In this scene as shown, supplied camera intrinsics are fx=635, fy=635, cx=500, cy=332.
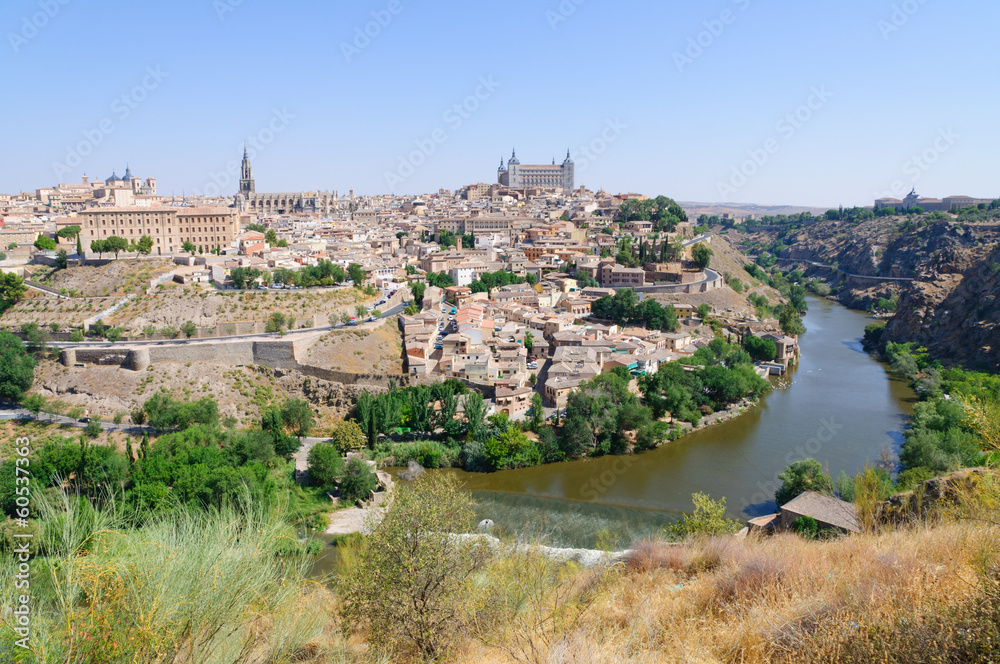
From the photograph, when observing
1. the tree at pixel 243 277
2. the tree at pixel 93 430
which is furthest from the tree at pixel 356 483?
the tree at pixel 243 277

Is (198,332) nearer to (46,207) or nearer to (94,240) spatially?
(94,240)

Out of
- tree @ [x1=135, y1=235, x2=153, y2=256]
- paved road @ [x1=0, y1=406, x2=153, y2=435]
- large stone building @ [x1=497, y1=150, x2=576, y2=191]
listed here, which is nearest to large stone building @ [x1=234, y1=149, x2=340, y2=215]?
large stone building @ [x1=497, y1=150, x2=576, y2=191]

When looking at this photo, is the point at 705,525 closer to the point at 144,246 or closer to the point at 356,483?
the point at 356,483

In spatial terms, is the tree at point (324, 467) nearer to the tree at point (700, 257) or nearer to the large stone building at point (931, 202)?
the tree at point (700, 257)

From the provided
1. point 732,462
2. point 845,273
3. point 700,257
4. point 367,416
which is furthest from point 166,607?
point 845,273

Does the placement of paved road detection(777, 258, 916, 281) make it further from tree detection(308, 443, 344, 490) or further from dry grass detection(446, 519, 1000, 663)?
dry grass detection(446, 519, 1000, 663)

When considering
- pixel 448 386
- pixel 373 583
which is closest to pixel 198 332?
pixel 448 386

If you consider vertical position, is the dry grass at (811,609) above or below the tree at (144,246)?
below
